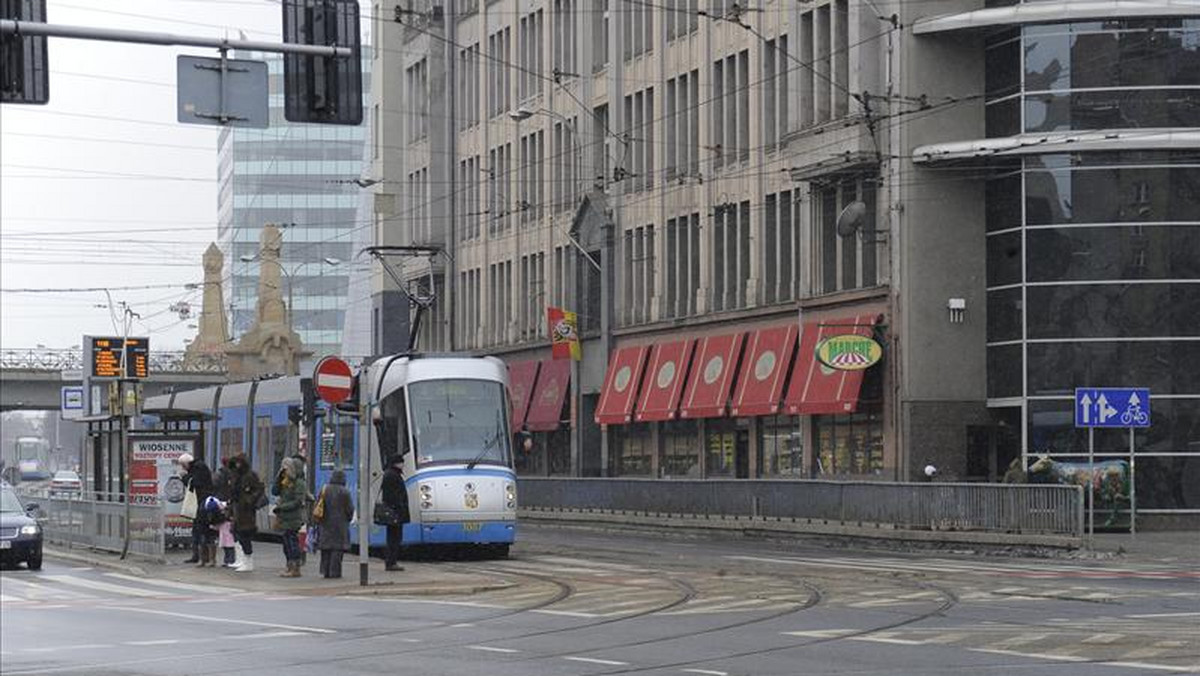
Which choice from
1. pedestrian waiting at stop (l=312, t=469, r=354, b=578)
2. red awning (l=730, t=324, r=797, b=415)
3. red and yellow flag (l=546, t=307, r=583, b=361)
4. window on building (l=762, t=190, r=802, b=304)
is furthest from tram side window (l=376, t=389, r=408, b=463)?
red and yellow flag (l=546, t=307, r=583, b=361)

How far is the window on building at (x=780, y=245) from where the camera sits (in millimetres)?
54719

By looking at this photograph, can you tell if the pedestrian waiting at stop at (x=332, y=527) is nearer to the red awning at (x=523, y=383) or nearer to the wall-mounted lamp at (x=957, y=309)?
the wall-mounted lamp at (x=957, y=309)

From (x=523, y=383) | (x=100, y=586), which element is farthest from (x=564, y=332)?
(x=100, y=586)

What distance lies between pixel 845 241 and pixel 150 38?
1327 inches

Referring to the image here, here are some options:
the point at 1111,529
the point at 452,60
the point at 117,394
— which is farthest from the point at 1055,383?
the point at 452,60

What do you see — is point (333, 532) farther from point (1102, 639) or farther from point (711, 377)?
point (711, 377)

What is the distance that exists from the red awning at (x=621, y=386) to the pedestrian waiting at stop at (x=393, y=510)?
103 feet

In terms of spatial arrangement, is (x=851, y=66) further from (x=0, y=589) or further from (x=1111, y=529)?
(x=0, y=589)

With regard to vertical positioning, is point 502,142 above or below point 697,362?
above

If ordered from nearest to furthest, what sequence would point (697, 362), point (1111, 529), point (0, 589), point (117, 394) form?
point (0, 589), point (117, 394), point (1111, 529), point (697, 362)

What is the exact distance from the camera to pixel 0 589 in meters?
27.7

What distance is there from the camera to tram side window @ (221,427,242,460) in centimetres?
4347

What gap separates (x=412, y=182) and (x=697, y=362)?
2780cm

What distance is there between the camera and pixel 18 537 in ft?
106
